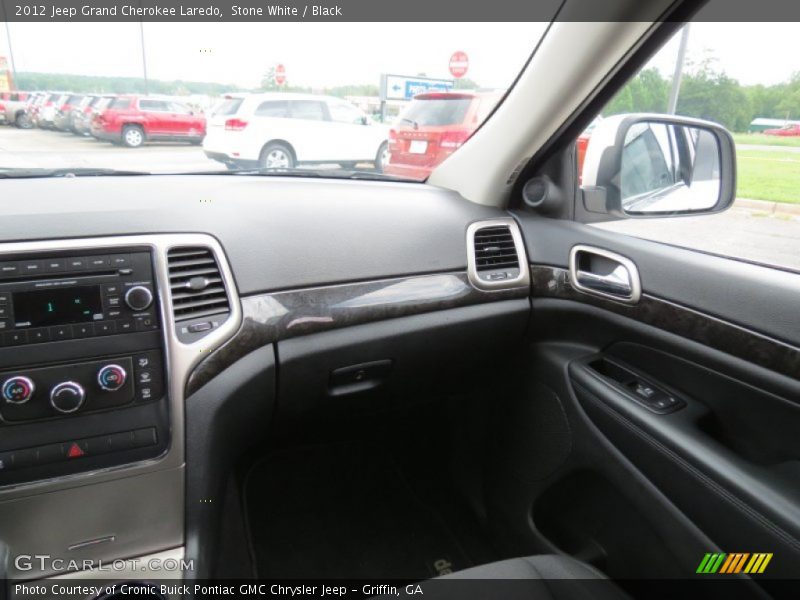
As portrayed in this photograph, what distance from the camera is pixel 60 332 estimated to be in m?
1.34

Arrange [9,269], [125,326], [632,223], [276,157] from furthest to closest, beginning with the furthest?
1. [276,157]
2. [632,223]
3. [125,326]
4. [9,269]

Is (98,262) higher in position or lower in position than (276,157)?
lower

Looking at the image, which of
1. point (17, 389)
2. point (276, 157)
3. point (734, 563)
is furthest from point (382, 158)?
point (734, 563)

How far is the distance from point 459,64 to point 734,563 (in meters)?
1.79

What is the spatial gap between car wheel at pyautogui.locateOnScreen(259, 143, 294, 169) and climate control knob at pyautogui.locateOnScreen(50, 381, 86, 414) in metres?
1.01

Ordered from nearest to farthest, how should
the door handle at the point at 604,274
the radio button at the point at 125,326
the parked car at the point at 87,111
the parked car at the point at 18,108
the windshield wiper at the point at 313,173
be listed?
the radio button at the point at 125,326 < the parked car at the point at 18,108 < the parked car at the point at 87,111 < the door handle at the point at 604,274 < the windshield wiper at the point at 313,173

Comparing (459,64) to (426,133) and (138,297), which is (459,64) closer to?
(426,133)

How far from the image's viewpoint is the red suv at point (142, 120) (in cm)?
168

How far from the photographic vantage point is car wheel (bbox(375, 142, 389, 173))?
2.25 m

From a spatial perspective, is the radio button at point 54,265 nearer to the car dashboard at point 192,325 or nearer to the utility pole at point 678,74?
the car dashboard at point 192,325

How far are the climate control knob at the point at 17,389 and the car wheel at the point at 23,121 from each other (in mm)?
716

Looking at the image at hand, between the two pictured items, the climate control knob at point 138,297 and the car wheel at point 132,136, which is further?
the car wheel at point 132,136

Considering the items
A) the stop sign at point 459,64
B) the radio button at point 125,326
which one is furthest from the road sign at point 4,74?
the stop sign at point 459,64

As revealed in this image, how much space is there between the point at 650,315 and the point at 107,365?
1.49 metres
